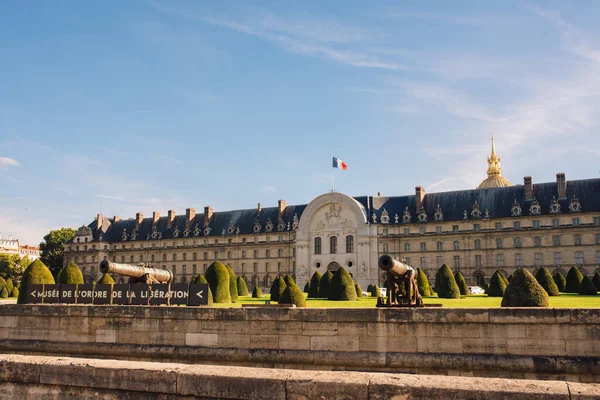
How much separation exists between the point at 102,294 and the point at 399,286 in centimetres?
1009

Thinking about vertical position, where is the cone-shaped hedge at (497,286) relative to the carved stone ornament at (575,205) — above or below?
below

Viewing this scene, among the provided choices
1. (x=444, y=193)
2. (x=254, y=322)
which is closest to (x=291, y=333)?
(x=254, y=322)

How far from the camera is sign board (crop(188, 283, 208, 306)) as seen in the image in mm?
18922

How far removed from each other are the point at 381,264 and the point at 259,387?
36.2 ft

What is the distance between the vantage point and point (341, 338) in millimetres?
15086

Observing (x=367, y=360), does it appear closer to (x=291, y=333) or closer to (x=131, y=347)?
(x=291, y=333)

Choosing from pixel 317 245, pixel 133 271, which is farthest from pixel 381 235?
pixel 133 271

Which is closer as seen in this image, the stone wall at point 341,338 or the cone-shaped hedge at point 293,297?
the stone wall at point 341,338

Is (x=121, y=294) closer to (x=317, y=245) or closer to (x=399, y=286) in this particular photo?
(x=399, y=286)

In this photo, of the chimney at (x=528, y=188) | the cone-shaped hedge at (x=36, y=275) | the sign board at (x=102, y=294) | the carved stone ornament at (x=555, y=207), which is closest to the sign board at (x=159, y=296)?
the sign board at (x=102, y=294)

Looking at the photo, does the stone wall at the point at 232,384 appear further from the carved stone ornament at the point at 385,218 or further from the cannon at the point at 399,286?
the carved stone ornament at the point at 385,218

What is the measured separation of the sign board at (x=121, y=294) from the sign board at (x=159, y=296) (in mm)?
897

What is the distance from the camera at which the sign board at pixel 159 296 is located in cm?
1888

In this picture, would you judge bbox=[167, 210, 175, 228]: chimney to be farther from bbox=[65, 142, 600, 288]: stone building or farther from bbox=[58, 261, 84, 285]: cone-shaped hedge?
bbox=[58, 261, 84, 285]: cone-shaped hedge
